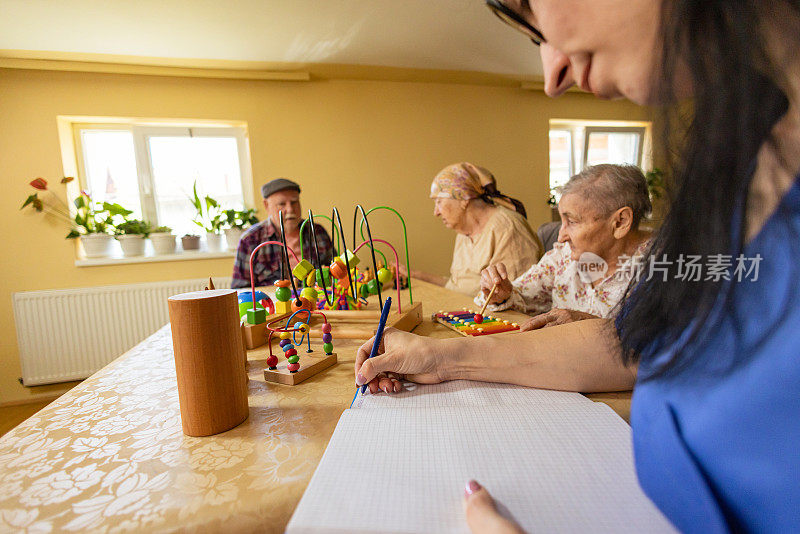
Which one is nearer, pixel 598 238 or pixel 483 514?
pixel 483 514

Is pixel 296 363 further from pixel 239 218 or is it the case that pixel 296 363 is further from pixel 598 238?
pixel 239 218

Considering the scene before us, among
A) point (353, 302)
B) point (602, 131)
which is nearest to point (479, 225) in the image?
point (353, 302)

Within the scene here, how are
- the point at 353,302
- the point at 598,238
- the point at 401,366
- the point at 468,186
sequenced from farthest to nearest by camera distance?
the point at 468,186 → the point at 598,238 → the point at 353,302 → the point at 401,366

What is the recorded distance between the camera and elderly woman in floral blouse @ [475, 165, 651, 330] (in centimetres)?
146

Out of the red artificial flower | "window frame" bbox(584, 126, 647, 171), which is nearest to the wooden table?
the red artificial flower

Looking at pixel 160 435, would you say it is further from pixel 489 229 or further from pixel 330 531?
pixel 489 229

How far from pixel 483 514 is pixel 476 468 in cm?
9

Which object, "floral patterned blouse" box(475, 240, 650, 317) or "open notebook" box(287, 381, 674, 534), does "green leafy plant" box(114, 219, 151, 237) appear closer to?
"floral patterned blouse" box(475, 240, 650, 317)

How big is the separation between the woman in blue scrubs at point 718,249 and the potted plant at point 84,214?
3.85 meters

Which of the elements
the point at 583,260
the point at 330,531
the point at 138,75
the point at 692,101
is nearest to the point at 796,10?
the point at 692,101

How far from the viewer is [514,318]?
1.39 m

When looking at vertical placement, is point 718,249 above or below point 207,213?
below

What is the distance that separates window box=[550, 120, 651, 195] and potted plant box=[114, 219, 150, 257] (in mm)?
4049

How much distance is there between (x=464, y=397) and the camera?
27.6 inches
